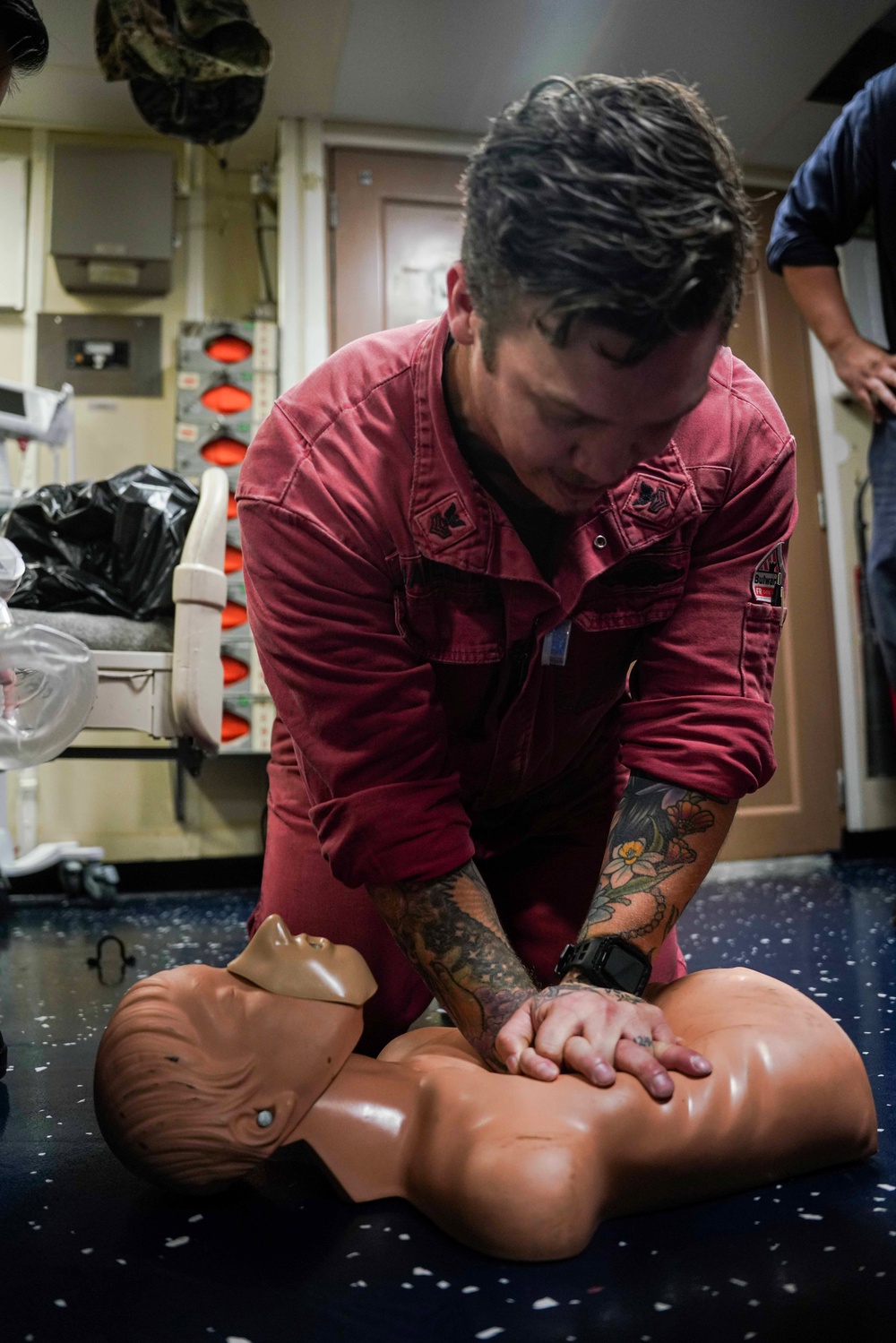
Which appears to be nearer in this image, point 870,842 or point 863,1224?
point 863,1224

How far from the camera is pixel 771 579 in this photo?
105cm

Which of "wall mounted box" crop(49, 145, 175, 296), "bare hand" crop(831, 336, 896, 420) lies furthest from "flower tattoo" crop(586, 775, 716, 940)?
"wall mounted box" crop(49, 145, 175, 296)

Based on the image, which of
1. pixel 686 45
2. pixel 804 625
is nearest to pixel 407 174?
pixel 686 45

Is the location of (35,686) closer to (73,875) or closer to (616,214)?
(616,214)

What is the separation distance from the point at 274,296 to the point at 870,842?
2.63 metres

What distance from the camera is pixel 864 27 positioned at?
2.77m

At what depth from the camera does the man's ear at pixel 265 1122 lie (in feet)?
2.68

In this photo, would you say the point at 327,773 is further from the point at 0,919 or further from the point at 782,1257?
the point at 0,919

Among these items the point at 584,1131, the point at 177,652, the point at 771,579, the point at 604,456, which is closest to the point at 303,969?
the point at 584,1131

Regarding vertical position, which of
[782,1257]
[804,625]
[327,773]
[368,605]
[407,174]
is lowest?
[782,1257]

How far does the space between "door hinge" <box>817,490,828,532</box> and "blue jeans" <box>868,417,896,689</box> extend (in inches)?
63.8

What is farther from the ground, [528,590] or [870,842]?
[528,590]

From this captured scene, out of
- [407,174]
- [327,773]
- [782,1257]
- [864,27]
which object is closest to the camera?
[782,1257]

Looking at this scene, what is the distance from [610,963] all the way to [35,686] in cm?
91
